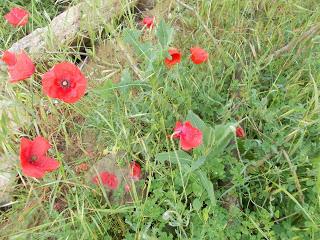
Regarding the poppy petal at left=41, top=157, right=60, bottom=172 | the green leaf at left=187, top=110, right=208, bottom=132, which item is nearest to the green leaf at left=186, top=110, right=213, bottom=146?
the green leaf at left=187, top=110, right=208, bottom=132

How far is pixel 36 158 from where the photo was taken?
4.13 feet

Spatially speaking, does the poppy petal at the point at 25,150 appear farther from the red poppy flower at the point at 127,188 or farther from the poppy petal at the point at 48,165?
the red poppy flower at the point at 127,188

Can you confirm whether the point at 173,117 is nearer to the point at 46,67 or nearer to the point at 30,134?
the point at 30,134

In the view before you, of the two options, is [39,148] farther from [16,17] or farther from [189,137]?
[16,17]

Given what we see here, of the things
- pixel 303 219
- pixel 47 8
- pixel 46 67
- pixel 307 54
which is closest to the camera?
pixel 303 219

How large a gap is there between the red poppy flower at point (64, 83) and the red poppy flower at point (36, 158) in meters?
0.15

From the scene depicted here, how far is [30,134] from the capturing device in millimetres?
1645

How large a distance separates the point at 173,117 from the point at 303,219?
520 mm

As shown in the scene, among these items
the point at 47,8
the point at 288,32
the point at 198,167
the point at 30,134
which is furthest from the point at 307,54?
the point at 47,8

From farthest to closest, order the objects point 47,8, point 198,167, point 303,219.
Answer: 1. point 47,8
2. point 303,219
3. point 198,167

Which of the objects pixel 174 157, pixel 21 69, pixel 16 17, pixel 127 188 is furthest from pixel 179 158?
pixel 16 17

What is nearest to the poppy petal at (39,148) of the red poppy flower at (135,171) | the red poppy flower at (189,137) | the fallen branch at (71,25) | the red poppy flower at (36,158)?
the red poppy flower at (36,158)

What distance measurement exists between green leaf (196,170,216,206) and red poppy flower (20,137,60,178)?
41 cm

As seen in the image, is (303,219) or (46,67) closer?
(303,219)
